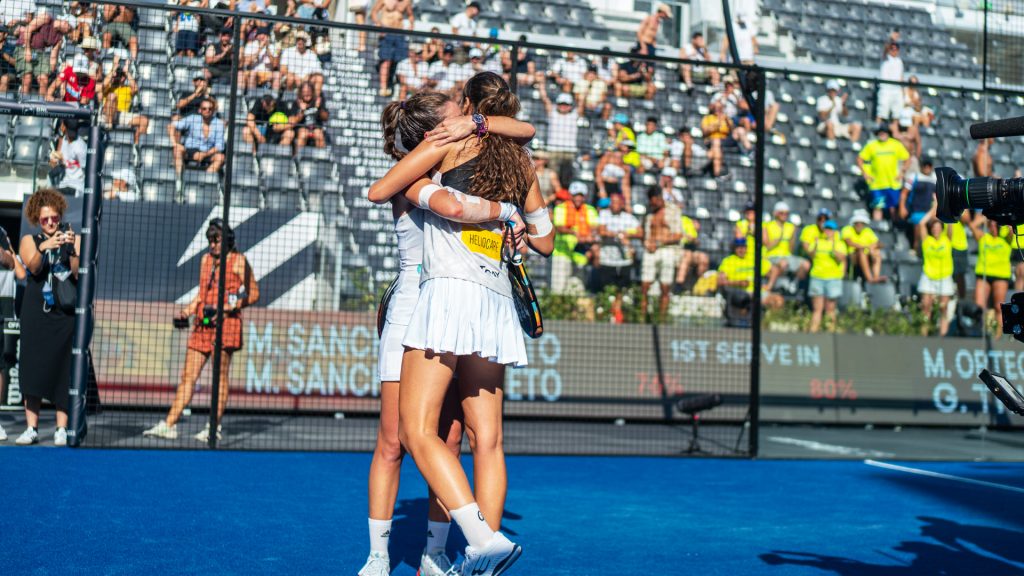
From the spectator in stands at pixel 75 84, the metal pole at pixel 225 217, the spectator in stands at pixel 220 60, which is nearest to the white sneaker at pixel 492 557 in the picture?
the metal pole at pixel 225 217

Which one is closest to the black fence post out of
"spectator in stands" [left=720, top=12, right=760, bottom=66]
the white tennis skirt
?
the white tennis skirt

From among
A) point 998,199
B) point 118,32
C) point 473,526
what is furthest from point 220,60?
point 998,199

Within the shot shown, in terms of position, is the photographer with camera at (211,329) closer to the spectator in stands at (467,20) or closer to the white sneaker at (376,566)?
the white sneaker at (376,566)

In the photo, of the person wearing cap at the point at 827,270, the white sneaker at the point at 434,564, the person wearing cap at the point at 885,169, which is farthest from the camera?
the person wearing cap at the point at 885,169

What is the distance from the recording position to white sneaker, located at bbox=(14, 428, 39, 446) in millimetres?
8031

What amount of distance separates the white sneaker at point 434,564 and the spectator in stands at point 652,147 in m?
9.36

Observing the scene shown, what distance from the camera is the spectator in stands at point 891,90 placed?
Answer: 48.9ft

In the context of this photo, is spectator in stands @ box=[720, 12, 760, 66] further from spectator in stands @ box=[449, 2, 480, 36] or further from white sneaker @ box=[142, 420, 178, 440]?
white sneaker @ box=[142, 420, 178, 440]

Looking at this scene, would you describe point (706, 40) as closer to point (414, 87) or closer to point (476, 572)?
point (414, 87)

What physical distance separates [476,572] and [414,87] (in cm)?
760

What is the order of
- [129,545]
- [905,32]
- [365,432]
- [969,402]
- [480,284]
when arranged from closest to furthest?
[480,284] → [129,545] → [365,432] → [969,402] → [905,32]

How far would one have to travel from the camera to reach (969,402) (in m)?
12.7

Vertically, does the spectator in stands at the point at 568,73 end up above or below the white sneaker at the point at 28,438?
above

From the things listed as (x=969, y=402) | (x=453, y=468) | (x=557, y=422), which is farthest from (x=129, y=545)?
(x=969, y=402)
